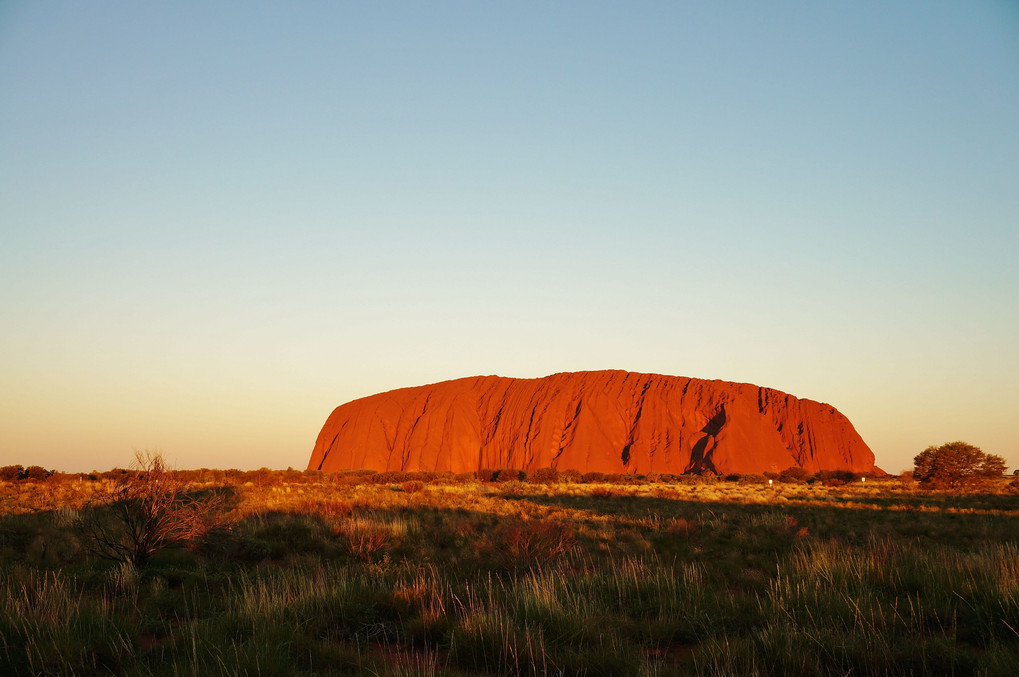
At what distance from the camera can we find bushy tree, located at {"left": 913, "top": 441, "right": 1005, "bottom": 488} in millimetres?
33281

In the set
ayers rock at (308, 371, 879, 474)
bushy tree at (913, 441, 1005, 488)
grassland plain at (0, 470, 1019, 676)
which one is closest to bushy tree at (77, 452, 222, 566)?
grassland plain at (0, 470, 1019, 676)

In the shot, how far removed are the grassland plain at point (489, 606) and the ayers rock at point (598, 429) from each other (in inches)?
2177

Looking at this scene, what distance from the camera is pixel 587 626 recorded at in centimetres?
564

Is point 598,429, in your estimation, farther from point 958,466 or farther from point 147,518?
point 147,518

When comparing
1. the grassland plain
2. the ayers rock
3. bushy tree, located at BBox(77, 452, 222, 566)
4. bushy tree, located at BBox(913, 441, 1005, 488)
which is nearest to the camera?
the grassland plain

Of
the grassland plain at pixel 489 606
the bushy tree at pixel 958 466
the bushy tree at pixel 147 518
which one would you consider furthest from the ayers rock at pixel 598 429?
the bushy tree at pixel 147 518

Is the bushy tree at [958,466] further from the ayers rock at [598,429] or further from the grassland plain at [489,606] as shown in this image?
the ayers rock at [598,429]

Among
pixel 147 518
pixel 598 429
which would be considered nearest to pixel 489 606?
pixel 147 518

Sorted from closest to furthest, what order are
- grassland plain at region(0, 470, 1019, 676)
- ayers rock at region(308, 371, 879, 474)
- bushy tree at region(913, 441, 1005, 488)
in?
grassland plain at region(0, 470, 1019, 676) → bushy tree at region(913, 441, 1005, 488) → ayers rock at region(308, 371, 879, 474)

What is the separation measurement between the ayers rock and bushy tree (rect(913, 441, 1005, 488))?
93.2 ft

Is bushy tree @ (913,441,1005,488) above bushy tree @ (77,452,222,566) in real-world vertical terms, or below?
below

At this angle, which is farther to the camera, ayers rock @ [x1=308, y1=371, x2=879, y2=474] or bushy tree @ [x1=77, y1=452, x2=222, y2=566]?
ayers rock @ [x1=308, y1=371, x2=879, y2=474]

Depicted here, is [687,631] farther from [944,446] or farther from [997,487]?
[944,446]

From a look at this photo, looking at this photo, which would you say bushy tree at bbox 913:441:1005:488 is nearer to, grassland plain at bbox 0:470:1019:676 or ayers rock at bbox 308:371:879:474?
grassland plain at bbox 0:470:1019:676
